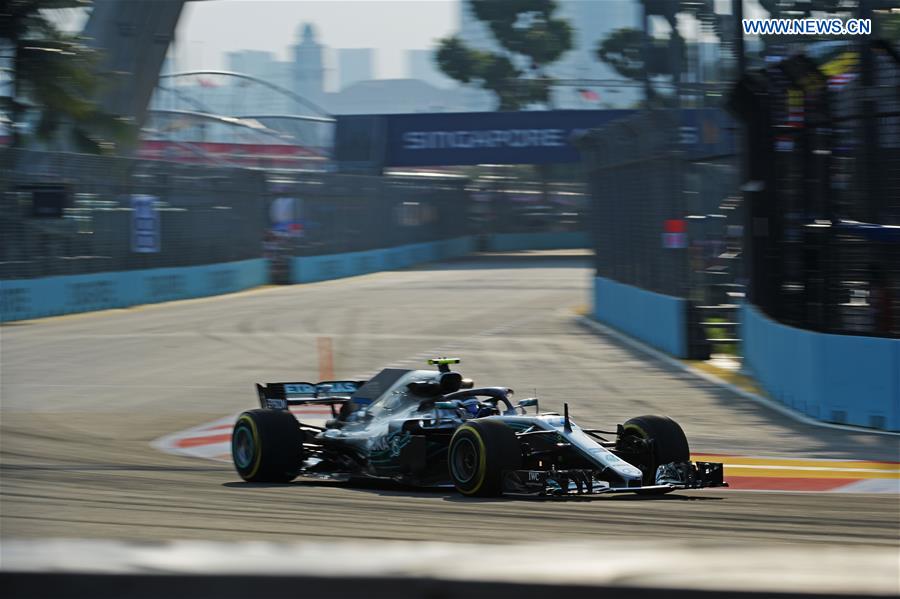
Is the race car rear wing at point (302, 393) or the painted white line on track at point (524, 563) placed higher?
the painted white line on track at point (524, 563)

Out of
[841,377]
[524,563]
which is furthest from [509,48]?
[524,563]

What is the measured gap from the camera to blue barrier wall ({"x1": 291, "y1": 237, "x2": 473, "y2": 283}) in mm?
Result: 43031

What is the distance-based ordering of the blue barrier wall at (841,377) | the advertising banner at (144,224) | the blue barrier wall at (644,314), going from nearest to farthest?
the blue barrier wall at (841,377) < the blue barrier wall at (644,314) < the advertising banner at (144,224)

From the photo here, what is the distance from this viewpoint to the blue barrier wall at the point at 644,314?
19.5 meters

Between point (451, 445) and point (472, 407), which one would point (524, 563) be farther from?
point (472, 407)

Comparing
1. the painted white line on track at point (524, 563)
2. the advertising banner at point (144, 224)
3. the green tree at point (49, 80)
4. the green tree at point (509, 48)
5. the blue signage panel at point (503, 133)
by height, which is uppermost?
the green tree at point (509, 48)

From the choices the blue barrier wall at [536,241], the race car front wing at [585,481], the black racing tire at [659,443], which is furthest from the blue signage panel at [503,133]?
the race car front wing at [585,481]

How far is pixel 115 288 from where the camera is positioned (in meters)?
30.3

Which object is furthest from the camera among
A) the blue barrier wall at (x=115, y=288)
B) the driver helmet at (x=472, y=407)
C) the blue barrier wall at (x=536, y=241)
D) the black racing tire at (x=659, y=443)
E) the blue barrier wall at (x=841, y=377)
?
the blue barrier wall at (x=536, y=241)

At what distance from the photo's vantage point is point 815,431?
12352 mm

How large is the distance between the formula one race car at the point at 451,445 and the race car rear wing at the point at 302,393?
0.4 inches

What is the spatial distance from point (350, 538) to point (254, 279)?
3384 cm

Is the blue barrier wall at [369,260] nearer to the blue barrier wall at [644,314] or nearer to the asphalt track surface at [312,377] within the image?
the asphalt track surface at [312,377]

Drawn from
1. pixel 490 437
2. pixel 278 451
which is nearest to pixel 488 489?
pixel 490 437
